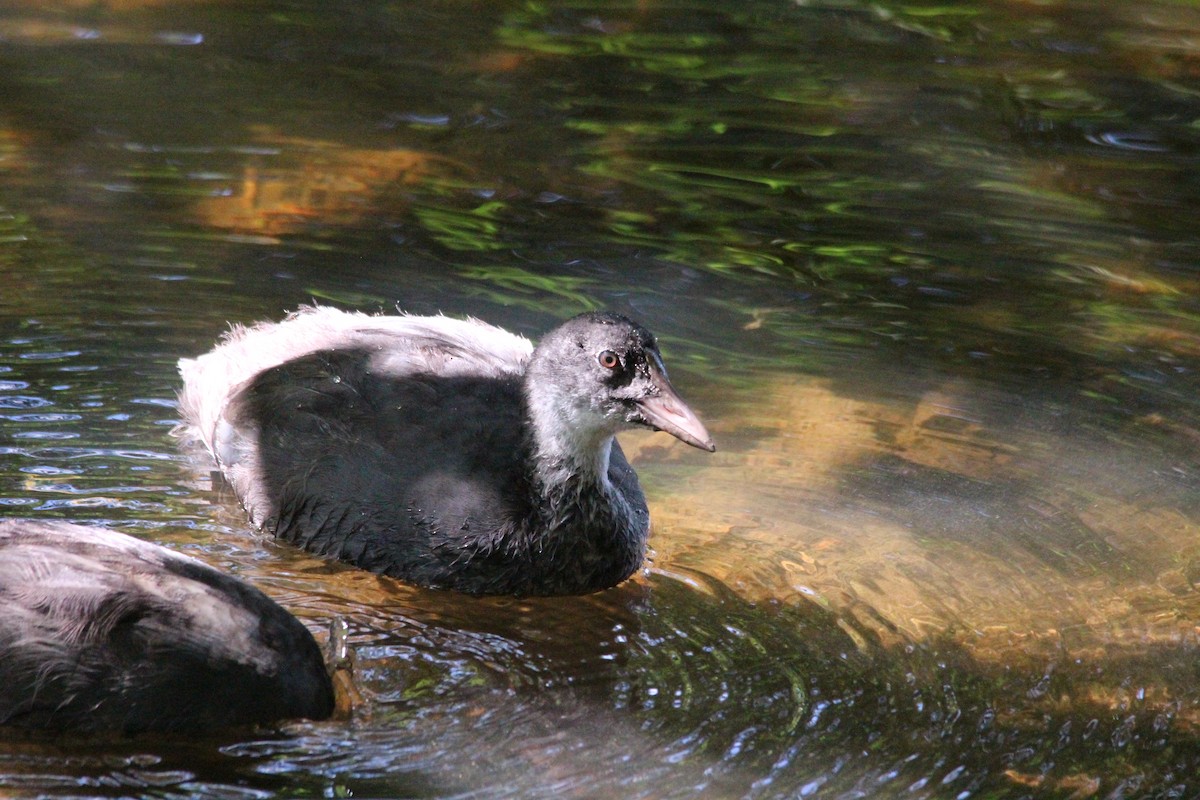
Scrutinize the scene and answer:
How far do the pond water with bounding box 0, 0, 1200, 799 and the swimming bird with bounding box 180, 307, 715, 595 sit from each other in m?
0.18

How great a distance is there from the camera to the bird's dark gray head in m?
5.57

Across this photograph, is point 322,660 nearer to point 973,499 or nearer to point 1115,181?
point 973,499

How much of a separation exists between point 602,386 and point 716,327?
2.01m

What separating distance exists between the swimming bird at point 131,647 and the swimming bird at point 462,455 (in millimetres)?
1121

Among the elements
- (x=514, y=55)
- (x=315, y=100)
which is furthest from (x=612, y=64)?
(x=315, y=100)

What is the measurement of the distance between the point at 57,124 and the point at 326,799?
20.3 feet

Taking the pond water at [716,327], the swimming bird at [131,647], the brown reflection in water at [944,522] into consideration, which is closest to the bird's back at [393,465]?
the pond water at [716,327]

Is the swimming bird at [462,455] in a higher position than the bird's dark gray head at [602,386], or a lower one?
lower

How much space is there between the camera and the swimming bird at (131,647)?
4352 millimetres

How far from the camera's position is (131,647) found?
14.5 feet

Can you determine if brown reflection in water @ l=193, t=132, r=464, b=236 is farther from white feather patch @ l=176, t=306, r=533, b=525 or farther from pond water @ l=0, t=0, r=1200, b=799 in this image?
white feather patch @ l=176, t=306, r=533, b=525

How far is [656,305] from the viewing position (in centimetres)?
769

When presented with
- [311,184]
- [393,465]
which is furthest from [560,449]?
[311,184]

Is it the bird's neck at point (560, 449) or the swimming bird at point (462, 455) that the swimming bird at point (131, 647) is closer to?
the swimming bird at point (462, 455)
